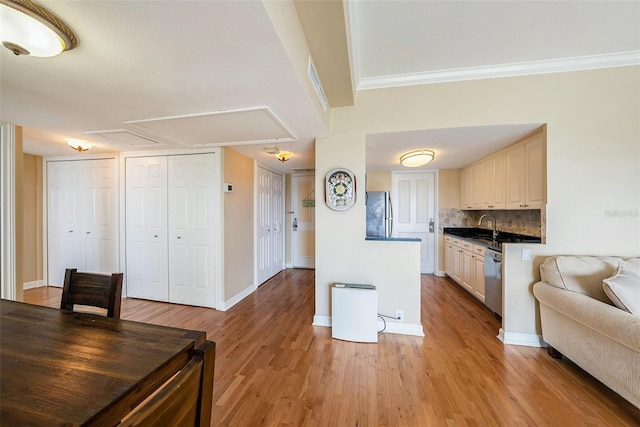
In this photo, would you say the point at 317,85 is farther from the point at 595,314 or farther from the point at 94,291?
the point at 595,314

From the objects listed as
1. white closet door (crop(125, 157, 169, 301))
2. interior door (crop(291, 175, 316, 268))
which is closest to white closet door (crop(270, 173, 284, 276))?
interior door (crop(291, 175, 316, 268))

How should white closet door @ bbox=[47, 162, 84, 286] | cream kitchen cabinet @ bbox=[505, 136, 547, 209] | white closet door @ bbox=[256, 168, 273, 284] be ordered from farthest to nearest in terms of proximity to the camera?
white closet door @ bbox=[256, 168, 273, 284]
white closet door @ bbox=[47, 162, 84, 286]
cream kitchen cabinet @ bbox=[505, 136, 547, 209]

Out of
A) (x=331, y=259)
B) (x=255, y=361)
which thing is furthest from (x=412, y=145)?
(x=255, y=361)

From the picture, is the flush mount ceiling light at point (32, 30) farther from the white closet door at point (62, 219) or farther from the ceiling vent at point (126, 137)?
the white closet door at point (62, 219)

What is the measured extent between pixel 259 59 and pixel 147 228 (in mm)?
3180

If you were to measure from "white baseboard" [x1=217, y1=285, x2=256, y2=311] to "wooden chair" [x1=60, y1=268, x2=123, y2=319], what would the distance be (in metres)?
1.84

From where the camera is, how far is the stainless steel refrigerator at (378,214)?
3.97m

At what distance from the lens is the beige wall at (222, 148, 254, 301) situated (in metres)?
3.23

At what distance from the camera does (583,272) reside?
79.3 inches

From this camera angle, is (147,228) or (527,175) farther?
(147,228)

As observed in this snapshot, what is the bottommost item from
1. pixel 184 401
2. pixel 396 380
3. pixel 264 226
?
pixel 396 380

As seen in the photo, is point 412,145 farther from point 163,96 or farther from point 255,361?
point 255,361

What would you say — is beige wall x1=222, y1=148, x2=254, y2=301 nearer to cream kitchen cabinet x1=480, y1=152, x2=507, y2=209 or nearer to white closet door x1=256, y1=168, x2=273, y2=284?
white closet door x1=256, y1=168, x2=273, y2=284

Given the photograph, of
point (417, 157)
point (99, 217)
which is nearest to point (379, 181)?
point (417, 157)
